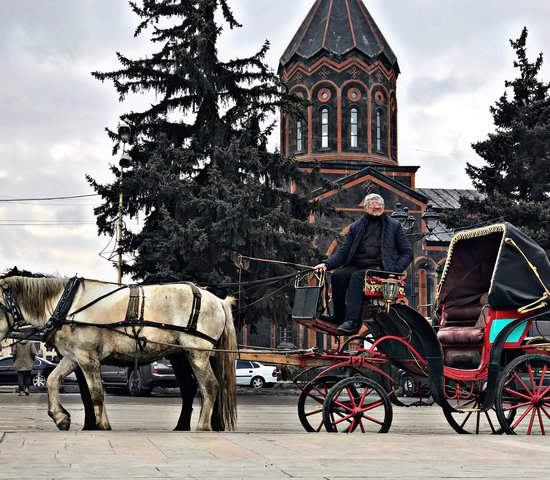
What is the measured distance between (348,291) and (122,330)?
2884 mm

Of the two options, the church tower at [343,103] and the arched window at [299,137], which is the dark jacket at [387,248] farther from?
the arched window at [299,137]

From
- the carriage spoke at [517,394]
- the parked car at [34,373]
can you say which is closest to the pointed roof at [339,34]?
the parked car at [34,373]

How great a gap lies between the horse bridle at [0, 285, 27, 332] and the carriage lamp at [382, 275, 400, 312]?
461 cm

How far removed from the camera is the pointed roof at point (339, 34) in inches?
2169

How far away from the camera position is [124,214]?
30969 mm

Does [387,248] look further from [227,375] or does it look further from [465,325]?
[227,375]

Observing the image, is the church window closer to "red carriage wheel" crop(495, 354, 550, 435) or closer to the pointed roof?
the pointed roof

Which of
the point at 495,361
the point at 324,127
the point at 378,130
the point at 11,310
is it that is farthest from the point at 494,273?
the point at 378,130

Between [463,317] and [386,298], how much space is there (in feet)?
7.93

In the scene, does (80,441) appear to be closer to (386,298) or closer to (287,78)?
(386,298)

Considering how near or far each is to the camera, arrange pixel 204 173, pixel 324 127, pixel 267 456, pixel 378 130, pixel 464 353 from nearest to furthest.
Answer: pixel 267 456 < pixel 464 353 < pixel 204 173 < pixel 324 127 < pixel 378 130

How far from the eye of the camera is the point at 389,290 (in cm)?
1108

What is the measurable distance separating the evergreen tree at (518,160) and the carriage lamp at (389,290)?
93.1 feet

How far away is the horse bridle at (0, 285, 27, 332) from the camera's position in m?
11.9
